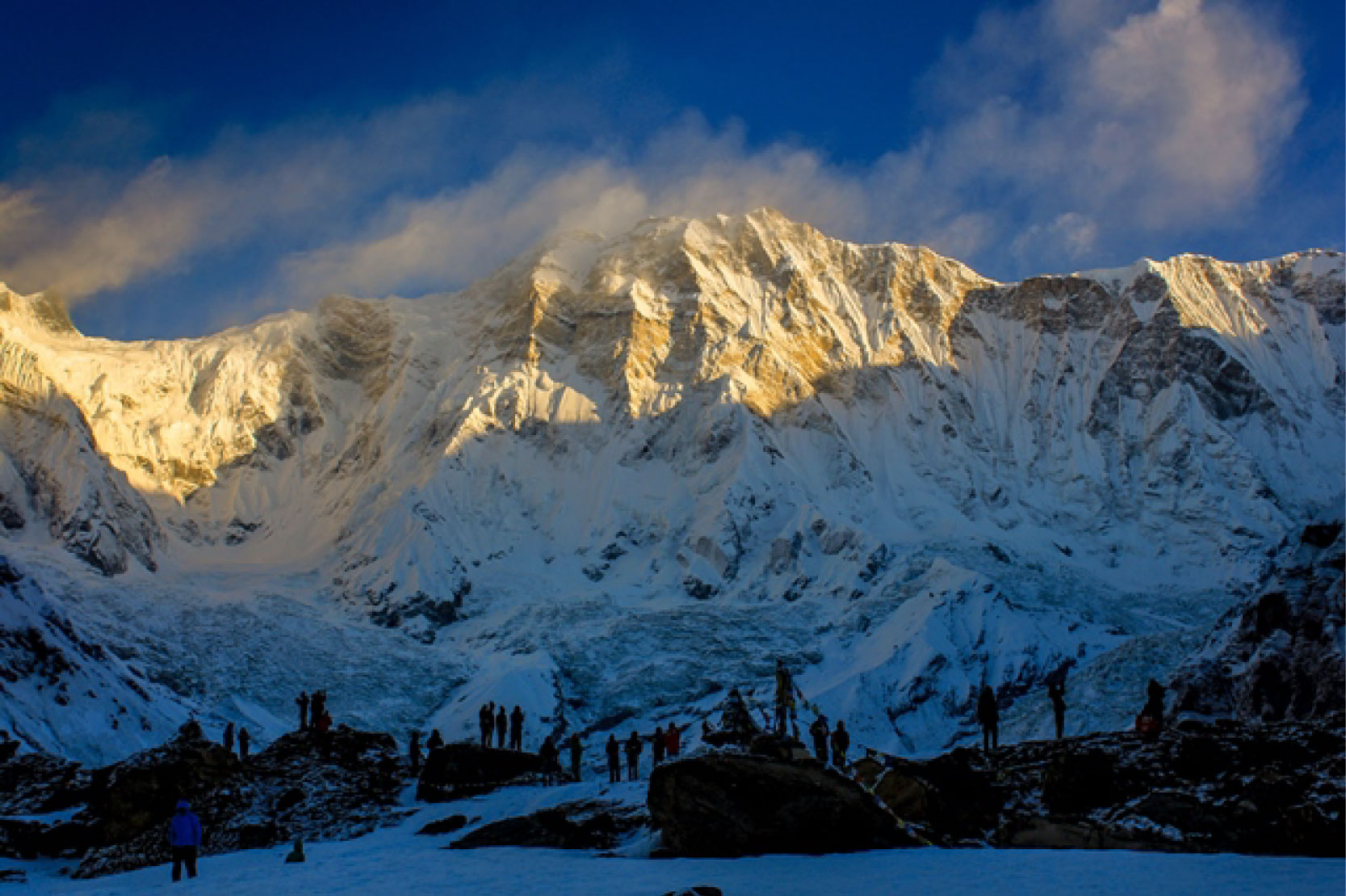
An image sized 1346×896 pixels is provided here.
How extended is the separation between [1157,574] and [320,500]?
121 meters

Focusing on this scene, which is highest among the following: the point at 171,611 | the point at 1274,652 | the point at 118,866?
the point at 171,611

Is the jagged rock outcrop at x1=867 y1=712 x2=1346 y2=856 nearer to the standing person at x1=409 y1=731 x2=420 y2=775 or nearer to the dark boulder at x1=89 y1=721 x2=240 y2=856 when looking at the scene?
the standing person at x1=409 y1=731 x2=420 y2=775

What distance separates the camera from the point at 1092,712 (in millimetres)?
89625

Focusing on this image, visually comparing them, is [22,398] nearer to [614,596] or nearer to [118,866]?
[614,596]

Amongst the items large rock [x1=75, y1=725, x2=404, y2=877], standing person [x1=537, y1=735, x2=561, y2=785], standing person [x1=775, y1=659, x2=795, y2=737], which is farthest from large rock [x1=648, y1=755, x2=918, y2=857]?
standing person [x1=537, y1=735, x2=561, y2=785]

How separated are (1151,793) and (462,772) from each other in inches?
869

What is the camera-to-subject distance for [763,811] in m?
25.2

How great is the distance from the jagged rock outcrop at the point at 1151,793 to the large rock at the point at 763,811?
1.93m

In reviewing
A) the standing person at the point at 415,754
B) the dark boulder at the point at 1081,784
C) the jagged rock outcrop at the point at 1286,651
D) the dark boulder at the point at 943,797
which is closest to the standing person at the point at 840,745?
→ the dark boulder at the point at 943,797

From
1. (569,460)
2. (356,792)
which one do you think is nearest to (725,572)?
(569,460)

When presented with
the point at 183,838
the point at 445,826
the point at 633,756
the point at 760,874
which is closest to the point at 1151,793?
the point at 760,874

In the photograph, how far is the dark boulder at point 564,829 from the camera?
2767 cm

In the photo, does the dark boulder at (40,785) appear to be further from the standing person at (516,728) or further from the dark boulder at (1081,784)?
the dark boulder at (1081,784)

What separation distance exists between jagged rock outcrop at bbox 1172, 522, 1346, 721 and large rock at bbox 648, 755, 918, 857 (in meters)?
28.7
